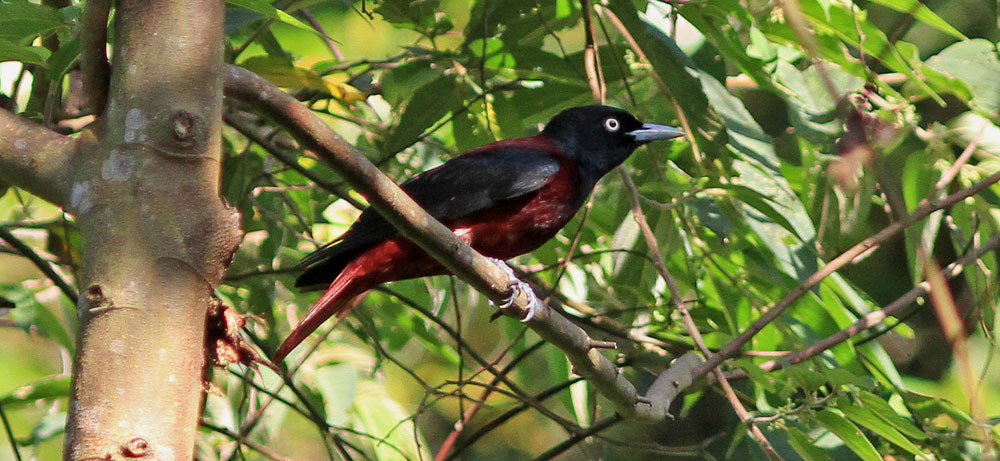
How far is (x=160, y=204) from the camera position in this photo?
1.35 meters

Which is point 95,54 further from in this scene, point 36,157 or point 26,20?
point 26,20

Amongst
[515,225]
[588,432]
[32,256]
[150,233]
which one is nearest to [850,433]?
[588,432]

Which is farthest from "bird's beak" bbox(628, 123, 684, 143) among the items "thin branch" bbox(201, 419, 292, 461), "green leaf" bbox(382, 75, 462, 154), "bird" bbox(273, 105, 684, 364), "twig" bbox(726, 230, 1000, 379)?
"thin branch" bbox(201, 419, 292, 461)

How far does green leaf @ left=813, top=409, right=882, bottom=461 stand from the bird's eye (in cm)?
166

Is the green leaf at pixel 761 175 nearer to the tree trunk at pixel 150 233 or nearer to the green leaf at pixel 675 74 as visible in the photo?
the green leaf at pixel 675 74

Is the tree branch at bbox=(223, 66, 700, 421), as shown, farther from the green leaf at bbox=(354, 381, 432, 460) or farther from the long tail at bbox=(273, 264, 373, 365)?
the green leaf at bbox=(354, 381, 432, 460)

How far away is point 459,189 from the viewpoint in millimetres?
3400

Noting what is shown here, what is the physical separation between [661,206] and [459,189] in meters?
0.77

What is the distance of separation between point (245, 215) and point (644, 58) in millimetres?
1357

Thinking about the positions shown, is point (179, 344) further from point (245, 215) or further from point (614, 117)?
point (614, 117)

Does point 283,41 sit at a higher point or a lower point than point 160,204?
lower

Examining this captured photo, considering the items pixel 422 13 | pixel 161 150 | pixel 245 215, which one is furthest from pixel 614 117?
pixel 161 150

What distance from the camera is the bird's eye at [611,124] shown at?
3.91 m

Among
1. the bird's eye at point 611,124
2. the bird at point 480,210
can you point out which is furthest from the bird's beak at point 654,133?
the bird's eye at point 611,124
